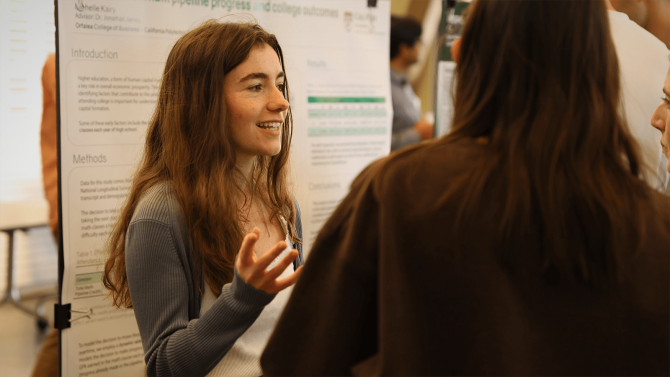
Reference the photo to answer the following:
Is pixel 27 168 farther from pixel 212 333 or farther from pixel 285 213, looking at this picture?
pixel 212 333

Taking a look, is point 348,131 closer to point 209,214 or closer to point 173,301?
point 209,214

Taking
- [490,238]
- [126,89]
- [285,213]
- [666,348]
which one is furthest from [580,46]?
[126,89]

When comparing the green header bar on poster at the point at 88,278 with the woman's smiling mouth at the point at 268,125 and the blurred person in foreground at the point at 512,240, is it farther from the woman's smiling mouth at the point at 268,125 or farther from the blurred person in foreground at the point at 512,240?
the blurred person in foreground at the point at 512,240

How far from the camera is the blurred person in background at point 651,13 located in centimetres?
207

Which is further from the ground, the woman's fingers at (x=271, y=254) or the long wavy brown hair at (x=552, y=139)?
the long wavy brown hair at (x=552, y=139)

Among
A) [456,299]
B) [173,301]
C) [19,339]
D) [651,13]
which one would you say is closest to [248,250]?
[173,301]

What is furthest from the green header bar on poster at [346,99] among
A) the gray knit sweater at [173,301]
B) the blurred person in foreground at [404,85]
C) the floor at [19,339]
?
the floor at [19,339]

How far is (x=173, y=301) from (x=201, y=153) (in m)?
0.40

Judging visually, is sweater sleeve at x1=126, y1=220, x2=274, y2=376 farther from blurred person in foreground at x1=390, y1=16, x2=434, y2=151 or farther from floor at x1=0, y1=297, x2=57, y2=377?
floor at x1=0, y1=297, x2=57, y2=377

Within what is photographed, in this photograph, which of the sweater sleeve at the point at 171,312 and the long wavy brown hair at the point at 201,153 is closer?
the sweater sleeve at the point at 171,312

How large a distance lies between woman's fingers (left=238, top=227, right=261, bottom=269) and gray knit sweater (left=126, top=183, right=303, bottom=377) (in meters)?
0.05

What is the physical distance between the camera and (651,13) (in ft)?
6.93

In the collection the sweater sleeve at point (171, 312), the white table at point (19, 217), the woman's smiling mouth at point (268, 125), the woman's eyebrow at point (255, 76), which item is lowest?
the white table at point (19, 217)

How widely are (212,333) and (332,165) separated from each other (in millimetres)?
1578
